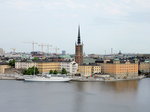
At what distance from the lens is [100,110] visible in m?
9.34

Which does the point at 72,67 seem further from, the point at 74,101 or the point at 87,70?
the point at 74,101

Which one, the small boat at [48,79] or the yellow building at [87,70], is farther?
the yellow building at [87,70]

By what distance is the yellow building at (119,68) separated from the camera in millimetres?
21500

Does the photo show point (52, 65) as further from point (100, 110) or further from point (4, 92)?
point (100, 110)

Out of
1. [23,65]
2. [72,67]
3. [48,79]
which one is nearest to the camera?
[48,79]

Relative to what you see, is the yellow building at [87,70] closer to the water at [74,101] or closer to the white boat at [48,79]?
the white boat at [48,79]

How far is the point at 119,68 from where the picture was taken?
854 inches

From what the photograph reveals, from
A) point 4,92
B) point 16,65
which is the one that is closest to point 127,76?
point 16,65

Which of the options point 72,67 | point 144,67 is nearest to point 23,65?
point 72,67

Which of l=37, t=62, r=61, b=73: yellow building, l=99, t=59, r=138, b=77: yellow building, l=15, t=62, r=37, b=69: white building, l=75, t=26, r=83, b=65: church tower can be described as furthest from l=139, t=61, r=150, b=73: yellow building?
l=15, t=62, r=37, b=69: white building

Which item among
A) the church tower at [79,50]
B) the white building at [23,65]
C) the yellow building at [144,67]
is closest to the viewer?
the church tower at [79,50]

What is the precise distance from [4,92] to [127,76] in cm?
1110

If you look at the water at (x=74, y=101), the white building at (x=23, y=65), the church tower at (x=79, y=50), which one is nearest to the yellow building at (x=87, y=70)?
the church tower at (x=79, y=50)

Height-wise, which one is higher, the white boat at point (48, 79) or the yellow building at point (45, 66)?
the yellow building at point (45, 66)
